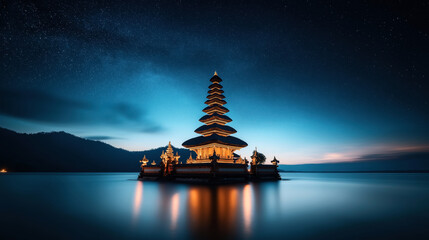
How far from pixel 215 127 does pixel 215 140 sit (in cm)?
262

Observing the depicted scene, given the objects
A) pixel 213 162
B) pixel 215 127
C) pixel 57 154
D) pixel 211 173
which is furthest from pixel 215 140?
pixel 57 154

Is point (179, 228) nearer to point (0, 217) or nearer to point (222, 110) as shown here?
point (0, 217)

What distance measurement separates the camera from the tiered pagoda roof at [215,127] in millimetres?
27330

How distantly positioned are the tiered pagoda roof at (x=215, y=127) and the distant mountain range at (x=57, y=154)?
126479 mm

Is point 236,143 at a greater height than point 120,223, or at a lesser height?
greater

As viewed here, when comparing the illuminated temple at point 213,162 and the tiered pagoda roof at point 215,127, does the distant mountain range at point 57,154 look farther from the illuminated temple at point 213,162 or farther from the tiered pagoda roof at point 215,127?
the tiered pagoda roof at point 215,127

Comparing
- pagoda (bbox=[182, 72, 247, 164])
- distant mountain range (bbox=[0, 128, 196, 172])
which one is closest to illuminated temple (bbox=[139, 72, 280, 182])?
pagoda (bbox=[182, 72, 247, 164])

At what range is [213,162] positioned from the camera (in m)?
22.0

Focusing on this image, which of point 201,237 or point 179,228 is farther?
point 179,228

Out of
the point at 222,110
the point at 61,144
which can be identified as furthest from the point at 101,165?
the point at 222,110

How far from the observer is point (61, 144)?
16375 cm

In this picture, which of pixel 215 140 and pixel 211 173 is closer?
pixel 211 173

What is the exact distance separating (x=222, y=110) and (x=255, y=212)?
24.9 metres

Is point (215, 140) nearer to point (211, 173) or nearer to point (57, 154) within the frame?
point (211, 173)
